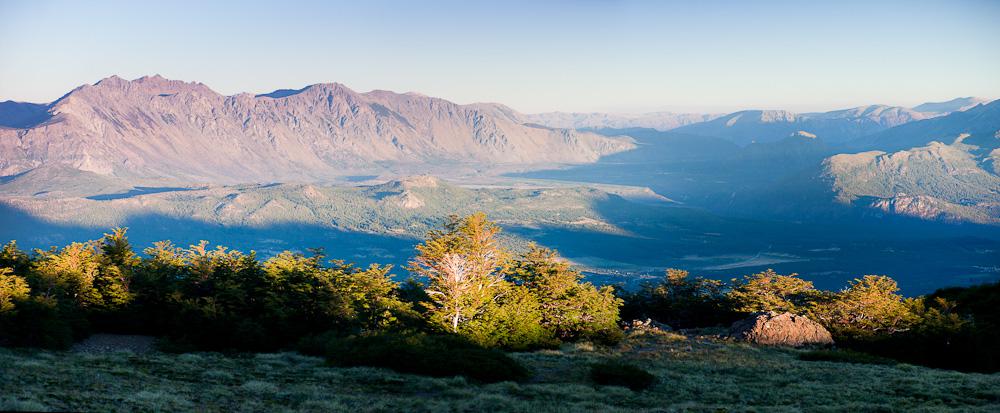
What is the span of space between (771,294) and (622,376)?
44.3 metres

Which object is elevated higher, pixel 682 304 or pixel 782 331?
pixel 782 331

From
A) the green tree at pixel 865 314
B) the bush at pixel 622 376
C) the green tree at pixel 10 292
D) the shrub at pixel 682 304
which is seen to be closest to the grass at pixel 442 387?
the bush at pixel 622 376

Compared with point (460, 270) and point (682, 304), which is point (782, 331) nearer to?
point (682, 304)

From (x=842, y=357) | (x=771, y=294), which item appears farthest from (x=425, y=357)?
(x=771, y=294)

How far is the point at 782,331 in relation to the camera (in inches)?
2024

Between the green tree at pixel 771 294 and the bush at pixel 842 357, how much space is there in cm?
1811

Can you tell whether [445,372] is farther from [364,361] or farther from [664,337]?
[664,337]

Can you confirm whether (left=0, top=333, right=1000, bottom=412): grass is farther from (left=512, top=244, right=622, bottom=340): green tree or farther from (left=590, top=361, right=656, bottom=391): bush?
(left=512, top=244, right=622, bottom=340): green tree

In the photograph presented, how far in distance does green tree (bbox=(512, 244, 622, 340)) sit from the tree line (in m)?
0.12

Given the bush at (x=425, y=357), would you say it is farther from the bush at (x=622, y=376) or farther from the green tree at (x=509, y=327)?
the green tree at (x=509, y=327)

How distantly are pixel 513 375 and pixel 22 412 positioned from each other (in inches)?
886

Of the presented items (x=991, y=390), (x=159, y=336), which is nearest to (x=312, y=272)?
(x=159, y=336)

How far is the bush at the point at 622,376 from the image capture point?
32.9m

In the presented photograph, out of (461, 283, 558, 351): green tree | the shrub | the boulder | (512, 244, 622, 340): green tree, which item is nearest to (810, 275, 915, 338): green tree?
the boulder
